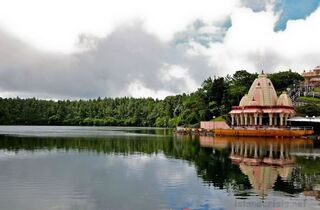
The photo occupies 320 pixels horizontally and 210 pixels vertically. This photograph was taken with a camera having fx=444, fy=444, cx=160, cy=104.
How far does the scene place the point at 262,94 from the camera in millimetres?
82375

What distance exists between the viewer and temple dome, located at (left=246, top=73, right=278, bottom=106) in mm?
81963

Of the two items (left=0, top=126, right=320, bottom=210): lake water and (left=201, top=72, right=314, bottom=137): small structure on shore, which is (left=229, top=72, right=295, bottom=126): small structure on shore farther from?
(left=0, top=126, right=320, bottom=210): lake water

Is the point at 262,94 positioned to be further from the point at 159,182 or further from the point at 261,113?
the point at 159,182

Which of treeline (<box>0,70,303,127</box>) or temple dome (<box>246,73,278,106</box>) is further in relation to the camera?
treeline (<box>0,70,303,127</box>)

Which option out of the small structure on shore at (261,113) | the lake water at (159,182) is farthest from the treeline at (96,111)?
the lake water at (159,182)

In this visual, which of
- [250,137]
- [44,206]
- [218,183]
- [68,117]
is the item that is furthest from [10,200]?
[68,117]

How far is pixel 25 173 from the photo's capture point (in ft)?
93.9

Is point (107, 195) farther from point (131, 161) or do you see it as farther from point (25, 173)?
point (131, 161)

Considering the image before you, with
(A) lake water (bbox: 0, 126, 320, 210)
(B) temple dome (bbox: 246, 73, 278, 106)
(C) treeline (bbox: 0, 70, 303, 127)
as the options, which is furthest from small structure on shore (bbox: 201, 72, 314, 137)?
(C) treeline (bbox: 0, 70, 303, 127)

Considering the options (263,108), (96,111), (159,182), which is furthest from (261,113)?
(96,111)

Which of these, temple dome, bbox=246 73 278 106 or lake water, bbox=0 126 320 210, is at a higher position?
temple dome, bbox=246 73 278 106

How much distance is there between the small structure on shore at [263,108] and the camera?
79750 mm

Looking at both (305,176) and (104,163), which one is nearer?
(305,176)

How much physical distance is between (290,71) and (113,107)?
8356 centimetres
